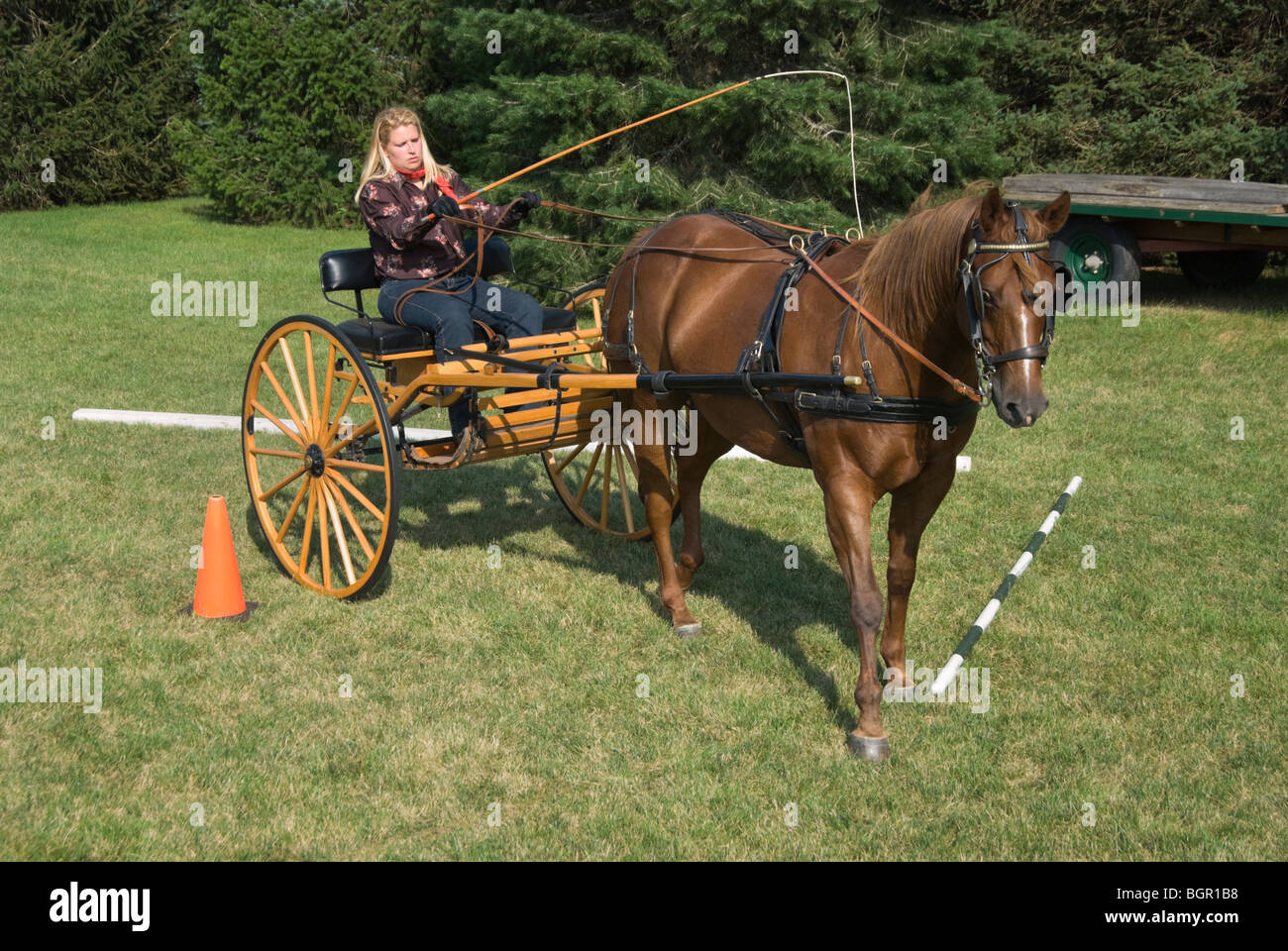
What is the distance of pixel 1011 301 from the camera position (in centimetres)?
407

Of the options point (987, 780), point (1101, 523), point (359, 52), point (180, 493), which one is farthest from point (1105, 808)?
point (359, 52)

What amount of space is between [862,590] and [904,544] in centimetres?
57

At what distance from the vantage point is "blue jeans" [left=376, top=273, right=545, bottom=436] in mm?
6094

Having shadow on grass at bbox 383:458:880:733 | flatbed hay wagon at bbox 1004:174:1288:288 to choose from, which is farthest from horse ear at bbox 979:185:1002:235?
flatbed hay wagon at bbox 1004:174:1288:288

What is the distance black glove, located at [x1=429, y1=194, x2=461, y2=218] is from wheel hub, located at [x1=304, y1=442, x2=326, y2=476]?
1.41 metres

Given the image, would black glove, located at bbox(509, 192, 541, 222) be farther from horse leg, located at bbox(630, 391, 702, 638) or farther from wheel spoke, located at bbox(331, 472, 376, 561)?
wheel spoke, located at bbox(331, 472, 376, 561)

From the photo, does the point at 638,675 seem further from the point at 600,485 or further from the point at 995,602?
the point at 600,485

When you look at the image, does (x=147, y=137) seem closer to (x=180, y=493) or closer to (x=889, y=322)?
(x=180, y=493)

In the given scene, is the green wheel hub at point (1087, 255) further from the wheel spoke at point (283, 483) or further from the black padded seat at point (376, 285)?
the wheel spoke at point (283, 483)

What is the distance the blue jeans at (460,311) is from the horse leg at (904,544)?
7.56ft

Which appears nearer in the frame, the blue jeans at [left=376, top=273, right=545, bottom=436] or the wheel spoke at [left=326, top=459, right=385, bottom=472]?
the wheel spoke at [left=326, top=459, right=385, bottom=472]

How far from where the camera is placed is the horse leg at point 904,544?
197 inches

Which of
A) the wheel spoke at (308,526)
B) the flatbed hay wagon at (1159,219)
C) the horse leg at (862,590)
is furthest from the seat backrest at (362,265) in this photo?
the flatbed hay wagon at (1159,219)

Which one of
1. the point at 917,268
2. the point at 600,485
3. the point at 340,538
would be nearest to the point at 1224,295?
the point at 600,485
